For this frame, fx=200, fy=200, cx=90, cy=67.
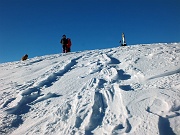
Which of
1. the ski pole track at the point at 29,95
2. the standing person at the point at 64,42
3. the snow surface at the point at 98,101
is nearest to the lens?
the snow surface at the point at 98,101

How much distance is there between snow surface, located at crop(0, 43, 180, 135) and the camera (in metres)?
3.49

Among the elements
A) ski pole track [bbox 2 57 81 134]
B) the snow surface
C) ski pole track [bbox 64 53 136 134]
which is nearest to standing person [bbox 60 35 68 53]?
ski pole track [bbox 2 57 81 134]

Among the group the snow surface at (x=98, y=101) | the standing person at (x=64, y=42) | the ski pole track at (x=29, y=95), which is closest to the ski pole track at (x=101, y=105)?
the snow surface at (x=98, y=101)

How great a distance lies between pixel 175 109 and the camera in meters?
3.62

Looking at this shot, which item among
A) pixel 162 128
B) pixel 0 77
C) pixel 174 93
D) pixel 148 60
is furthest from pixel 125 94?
pixel 0 77

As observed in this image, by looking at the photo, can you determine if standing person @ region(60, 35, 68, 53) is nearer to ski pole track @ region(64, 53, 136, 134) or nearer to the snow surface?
the snow surface

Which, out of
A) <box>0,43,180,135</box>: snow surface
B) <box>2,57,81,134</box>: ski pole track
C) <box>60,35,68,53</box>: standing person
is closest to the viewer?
<box>0,43,180,135</box>: snow surface

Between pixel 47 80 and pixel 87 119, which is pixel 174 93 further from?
Result: pixel 47 80

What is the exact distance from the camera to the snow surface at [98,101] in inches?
137

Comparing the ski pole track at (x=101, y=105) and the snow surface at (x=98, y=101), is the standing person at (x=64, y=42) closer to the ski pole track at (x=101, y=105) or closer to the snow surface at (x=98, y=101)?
the snow surface at (x=98, y=101)

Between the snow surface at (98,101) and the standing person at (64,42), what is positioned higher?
the standing person at (64,42)

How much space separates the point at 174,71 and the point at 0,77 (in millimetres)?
6198

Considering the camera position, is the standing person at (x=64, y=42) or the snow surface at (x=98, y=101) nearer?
the snow surface at (x=98, y=101)

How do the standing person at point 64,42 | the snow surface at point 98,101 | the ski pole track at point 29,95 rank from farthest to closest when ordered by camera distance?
the standing person at point 64,42 → the ski pole track at point 29,95 → the snow surface at point 98,101
